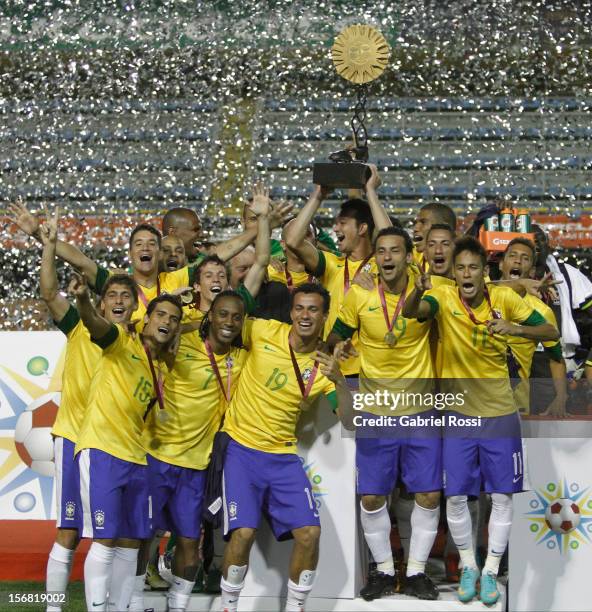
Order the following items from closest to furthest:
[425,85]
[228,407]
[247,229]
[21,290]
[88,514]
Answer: [88,514]
[228,407]
[247,229]
[21,290]
[425,85]

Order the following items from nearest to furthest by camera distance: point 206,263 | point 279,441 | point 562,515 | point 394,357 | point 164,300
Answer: point 164,300 → point 279,441 → point 394,357 → point 562,515 → point 206,263

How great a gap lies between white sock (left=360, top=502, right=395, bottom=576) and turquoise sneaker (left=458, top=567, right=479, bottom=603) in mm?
331

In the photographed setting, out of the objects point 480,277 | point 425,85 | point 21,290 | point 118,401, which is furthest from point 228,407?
point 425,85

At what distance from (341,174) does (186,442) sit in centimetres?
155

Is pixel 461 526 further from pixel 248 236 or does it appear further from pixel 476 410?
pixel 248 236

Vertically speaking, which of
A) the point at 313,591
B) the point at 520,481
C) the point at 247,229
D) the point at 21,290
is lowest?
the point at 313,591

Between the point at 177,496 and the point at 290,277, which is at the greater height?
the point at 290,277

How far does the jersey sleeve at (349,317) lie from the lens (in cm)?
539

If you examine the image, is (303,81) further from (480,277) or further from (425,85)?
(480,277)

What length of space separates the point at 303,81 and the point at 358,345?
22.0ft

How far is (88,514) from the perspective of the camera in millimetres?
4762

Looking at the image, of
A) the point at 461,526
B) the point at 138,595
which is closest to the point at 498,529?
the point at 461,526

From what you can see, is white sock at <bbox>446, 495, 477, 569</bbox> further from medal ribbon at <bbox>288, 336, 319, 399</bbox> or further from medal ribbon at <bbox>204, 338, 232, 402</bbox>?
medal ribbon at <bbox>204, 338, 232, 402</bbox>

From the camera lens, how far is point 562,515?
5406 millimetres
